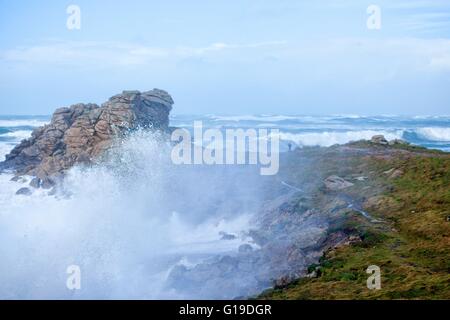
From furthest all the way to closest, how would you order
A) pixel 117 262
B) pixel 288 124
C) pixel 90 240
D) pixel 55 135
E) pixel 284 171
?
1. pixel 288 124
2. pixel 55 135
3. pixel 284 171
4. pixel 90 240
5. pixel 117 262

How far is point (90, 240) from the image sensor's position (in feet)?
84.2

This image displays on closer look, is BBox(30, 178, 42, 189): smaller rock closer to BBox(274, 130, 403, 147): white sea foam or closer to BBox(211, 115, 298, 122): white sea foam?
BBox(274, 130, 403, 147): white sea foam

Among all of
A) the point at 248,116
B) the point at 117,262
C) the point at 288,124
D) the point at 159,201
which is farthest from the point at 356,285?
the point at 248,116

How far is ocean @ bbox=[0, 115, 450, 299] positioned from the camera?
2059 cm

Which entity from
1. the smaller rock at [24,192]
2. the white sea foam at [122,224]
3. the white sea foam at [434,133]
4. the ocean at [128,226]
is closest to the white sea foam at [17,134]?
the ocean at [128,226]

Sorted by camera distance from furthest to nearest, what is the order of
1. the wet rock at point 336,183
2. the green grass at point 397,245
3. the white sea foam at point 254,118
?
the white sea foam at point 254,118 < the wet rock at point 336,183 < the green grass at point 397,245

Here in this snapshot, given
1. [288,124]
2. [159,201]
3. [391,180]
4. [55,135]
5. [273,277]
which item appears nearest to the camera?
[273,277]

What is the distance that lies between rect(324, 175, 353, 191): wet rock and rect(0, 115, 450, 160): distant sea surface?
33066 millimetres

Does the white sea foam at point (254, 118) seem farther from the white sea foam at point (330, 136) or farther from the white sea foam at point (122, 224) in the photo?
the white sea foam at point (122, 224)

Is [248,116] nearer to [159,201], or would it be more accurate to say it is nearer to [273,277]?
[159,201]

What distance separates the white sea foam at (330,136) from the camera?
222 ft

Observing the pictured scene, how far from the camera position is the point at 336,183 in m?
30.1

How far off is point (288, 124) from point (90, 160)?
176ft
